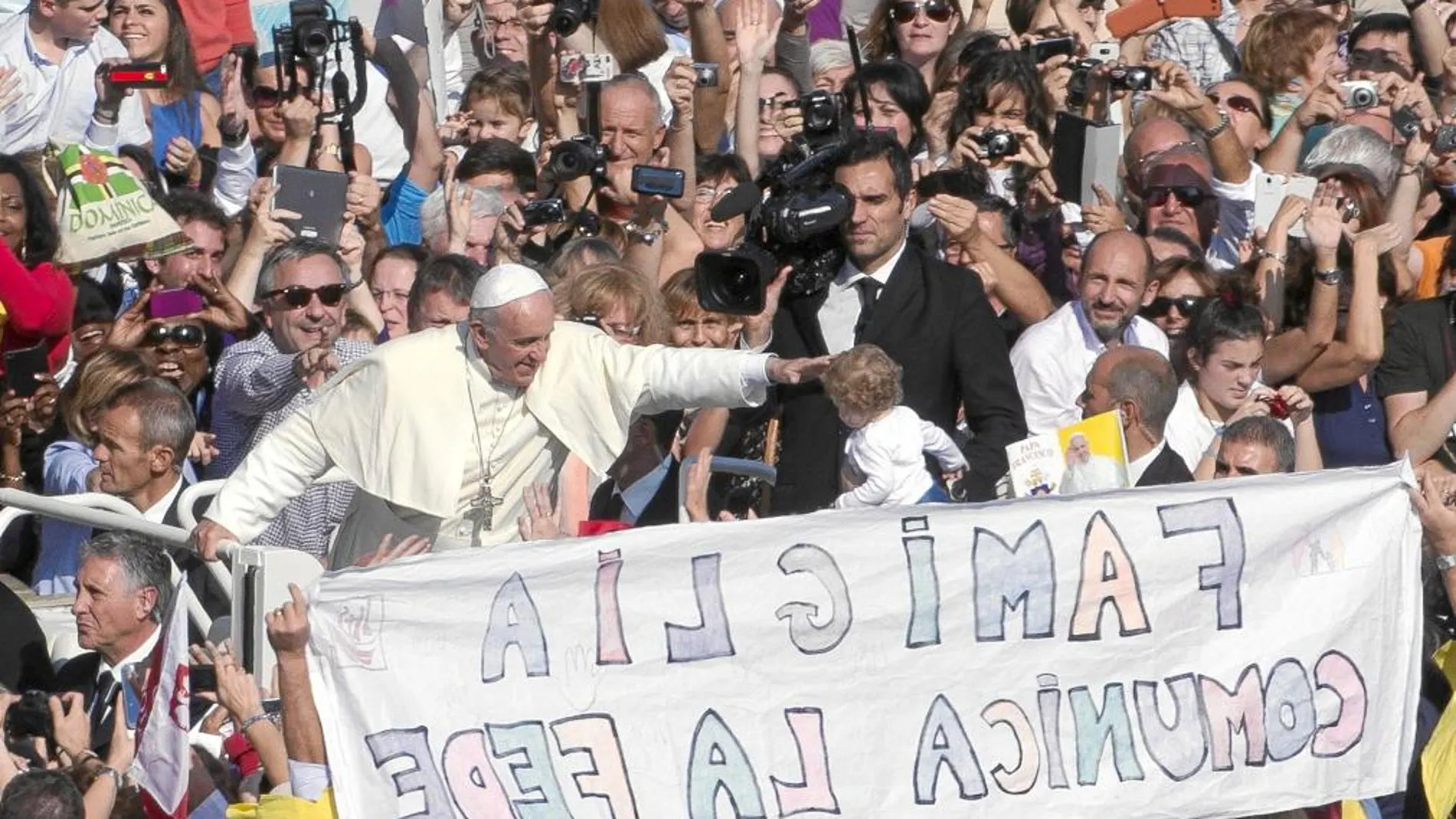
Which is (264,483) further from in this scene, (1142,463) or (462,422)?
(1142,463)

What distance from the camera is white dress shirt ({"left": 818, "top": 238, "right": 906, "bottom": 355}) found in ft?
29.3

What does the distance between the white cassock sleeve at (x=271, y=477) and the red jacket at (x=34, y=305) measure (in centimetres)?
178

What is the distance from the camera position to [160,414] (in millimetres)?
8984

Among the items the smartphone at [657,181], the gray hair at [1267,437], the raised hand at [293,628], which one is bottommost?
the raised hand at [293,628]

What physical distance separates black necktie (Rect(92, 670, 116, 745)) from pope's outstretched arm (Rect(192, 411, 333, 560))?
56cm

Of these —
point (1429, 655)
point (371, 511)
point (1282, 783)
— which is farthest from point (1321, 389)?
point (371, 511)

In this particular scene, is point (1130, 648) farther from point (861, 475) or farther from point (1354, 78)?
point (1354, 78)

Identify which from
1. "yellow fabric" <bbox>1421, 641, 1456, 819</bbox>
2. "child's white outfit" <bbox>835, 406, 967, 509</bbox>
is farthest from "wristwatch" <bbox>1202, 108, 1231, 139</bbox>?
"yellow fabric" <bbox>1421, 641, 1456, 819</bbox>

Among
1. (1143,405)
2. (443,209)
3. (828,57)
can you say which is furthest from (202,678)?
(828,57)

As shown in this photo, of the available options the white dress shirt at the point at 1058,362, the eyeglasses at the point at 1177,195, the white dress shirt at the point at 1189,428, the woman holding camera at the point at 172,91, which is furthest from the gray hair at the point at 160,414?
the eyeglasses at the point at 1177,195

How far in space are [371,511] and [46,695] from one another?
3.36 ft

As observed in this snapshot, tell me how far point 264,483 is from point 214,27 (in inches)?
185

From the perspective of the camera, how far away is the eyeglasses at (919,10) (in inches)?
469

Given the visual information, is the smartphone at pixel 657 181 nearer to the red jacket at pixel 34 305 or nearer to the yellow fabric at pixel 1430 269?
the red jacket at pixel 34 305
